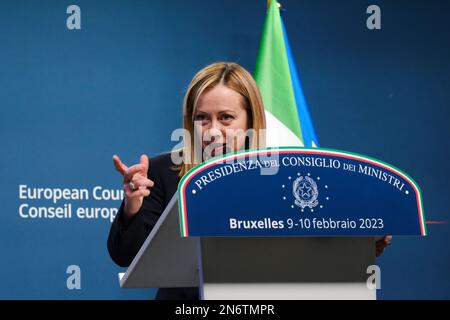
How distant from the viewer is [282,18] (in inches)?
141

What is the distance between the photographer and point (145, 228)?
1.50m

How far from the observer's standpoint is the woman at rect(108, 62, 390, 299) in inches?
53.1

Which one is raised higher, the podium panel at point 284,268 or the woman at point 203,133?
the woman at point 203,133

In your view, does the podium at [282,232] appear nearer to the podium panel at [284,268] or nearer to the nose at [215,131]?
the podium panel at [284,268]

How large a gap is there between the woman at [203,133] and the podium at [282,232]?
306mm

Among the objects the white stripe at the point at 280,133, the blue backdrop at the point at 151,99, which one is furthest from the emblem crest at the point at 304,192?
the blue backdrop at the point at 151,99

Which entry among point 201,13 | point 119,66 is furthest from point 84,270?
point 201,13

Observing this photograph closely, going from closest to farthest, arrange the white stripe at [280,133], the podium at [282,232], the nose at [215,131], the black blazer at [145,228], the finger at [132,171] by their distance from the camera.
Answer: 1. the podium at [282,232]
2. the finger at [132,171]
3. the black blazer at [145,228]
4. the nose at [215,131]
5. the white stripe at [280,133]

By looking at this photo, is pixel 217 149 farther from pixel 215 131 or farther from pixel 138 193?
pixel 138 193

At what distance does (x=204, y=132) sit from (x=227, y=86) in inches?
5.3

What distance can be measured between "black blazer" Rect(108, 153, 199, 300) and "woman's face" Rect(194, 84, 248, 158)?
22 cm

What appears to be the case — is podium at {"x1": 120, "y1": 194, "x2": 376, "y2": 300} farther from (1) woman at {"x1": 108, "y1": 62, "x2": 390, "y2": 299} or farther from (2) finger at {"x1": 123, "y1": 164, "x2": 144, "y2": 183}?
(1) woman at {"x1": 108, "y1": 62, "x2": 390, "y2": 299}

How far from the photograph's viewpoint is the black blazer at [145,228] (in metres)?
1.31
